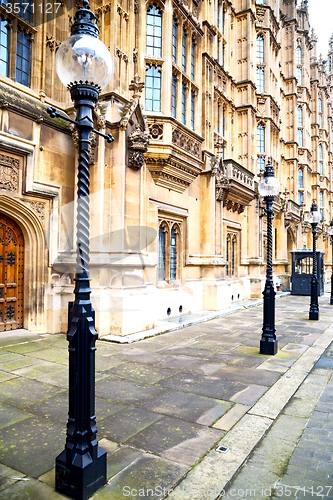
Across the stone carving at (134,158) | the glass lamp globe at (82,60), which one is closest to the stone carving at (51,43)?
the stone carving at (134,158)

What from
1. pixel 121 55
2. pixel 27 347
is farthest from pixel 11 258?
pixel 121 55

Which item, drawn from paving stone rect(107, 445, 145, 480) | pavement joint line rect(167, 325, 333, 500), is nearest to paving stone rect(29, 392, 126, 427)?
paving stone rect(107, 445, 145, 480)

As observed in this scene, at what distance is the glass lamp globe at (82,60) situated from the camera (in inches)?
117

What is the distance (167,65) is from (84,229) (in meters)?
9.04

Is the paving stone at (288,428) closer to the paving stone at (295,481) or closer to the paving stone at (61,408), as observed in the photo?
the paving stone at (295,481)

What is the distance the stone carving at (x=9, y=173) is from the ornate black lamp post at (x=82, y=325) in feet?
17.5

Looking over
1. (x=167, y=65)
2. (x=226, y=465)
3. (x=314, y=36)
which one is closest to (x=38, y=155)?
(x=167, y=65)

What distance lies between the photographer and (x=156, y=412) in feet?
14.4

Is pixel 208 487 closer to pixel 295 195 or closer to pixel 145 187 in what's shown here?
pixel 145 187

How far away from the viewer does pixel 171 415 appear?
4.31m

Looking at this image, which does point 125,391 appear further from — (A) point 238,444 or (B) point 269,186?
(B) point 269,186

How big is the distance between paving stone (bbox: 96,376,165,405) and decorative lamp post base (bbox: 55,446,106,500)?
1.79m

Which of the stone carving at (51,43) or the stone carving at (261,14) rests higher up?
the stone carving at (261,14)

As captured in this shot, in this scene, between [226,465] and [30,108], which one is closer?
[226,465]
